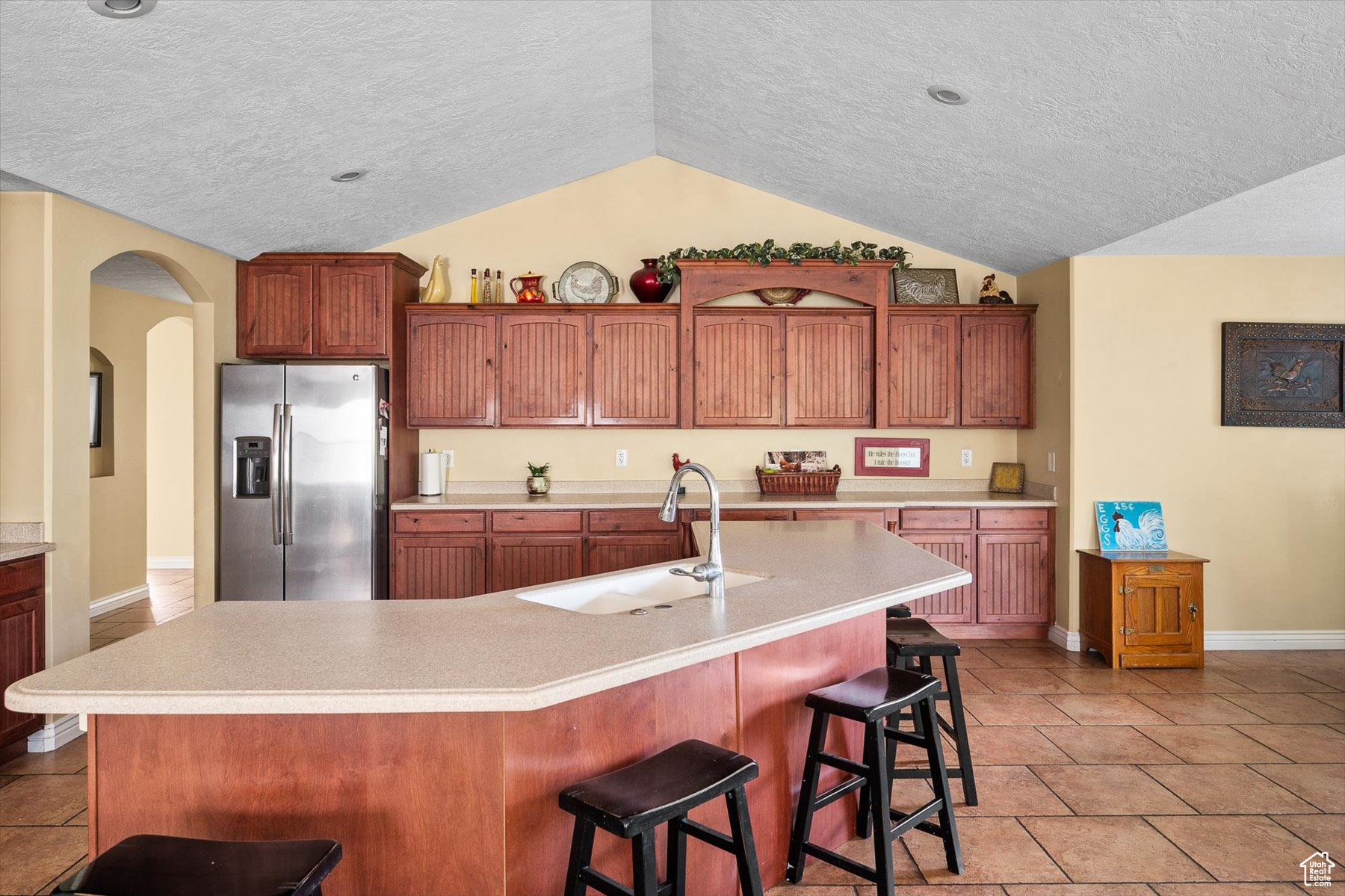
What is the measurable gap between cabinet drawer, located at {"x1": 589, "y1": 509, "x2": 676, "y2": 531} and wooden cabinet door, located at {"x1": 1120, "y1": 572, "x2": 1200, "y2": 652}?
2.64 m

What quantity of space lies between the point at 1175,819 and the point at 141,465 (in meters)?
7.20

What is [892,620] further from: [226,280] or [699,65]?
[226,280]

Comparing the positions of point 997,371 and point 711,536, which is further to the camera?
point 997,371

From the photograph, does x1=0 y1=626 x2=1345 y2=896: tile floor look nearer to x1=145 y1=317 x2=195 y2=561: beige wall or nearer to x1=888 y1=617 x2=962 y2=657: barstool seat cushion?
x1=888 y1=617 x2=962 y2=657: barstool seat cushion

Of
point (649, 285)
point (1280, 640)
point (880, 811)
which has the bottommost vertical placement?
point (1280, 640)

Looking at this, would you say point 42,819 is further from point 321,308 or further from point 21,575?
point 321,308

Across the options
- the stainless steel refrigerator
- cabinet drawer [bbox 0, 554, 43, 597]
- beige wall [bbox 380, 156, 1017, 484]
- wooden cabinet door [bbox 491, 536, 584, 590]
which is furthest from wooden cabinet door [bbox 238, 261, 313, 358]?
cabinet drawer [bbox 0, 554, 43, 597]

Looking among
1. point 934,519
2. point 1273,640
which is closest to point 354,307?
point 934,519

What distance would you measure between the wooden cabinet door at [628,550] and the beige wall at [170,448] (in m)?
5.17

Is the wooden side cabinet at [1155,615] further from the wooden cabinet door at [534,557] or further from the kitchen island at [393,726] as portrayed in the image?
the kitchen island at [393,726]

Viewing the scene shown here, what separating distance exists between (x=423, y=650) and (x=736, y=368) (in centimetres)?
397

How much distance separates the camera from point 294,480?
5020mm

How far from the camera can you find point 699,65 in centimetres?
422

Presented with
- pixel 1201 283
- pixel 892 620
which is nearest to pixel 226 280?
pixel 892 620
